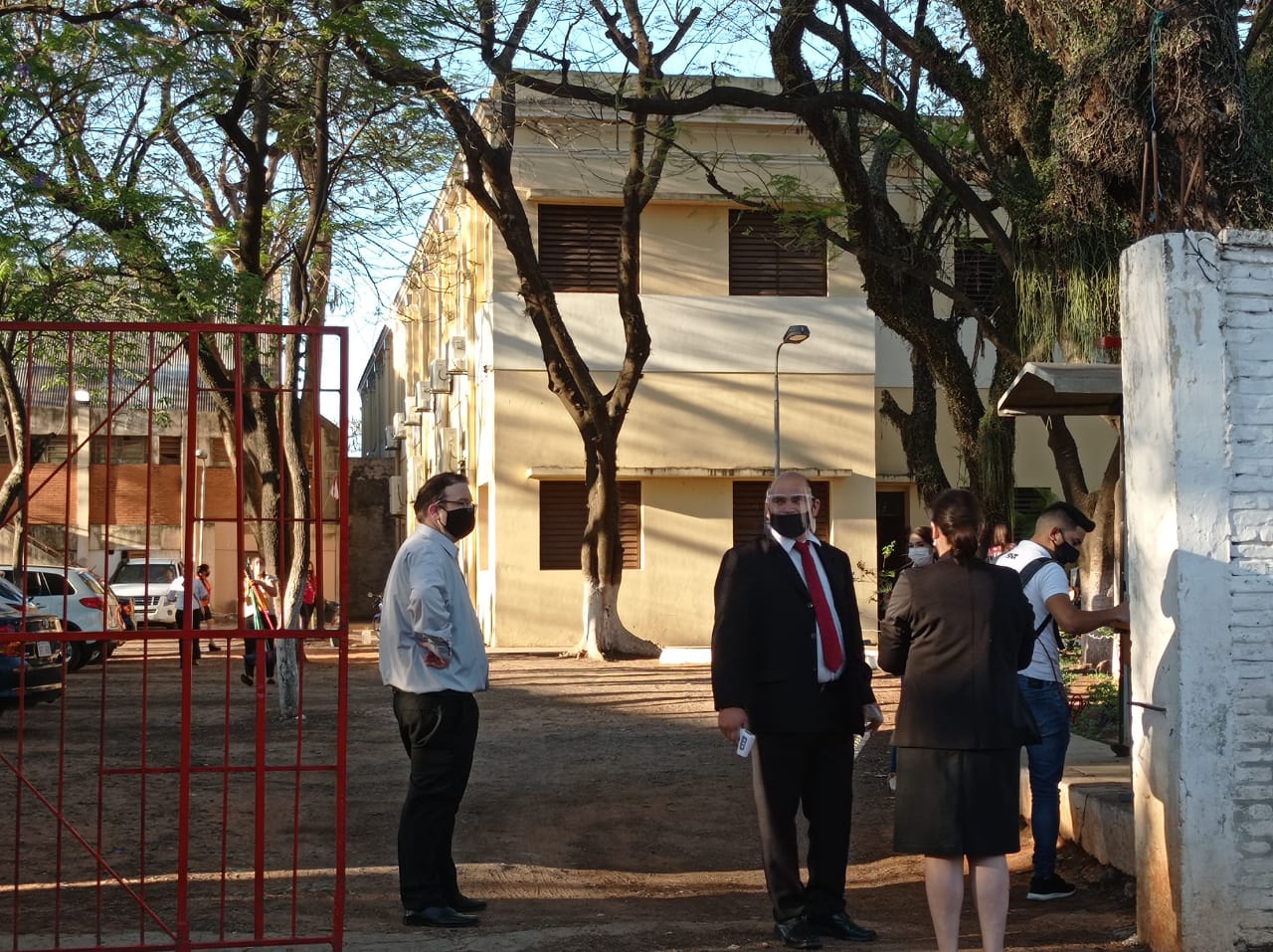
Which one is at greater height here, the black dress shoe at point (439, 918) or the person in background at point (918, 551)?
the person in background at point (918, 551)

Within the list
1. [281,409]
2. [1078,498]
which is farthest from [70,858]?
[1078,498]

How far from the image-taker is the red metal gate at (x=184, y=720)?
6.11m

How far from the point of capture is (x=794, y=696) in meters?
6.39

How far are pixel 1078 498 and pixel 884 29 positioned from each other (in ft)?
15.7

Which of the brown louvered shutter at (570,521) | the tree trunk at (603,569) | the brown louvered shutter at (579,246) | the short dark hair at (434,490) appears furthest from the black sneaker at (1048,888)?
the brown louvered shutter at (579,246)

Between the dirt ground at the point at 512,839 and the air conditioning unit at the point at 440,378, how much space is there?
49.8 ft

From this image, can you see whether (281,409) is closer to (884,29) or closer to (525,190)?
(884,29)

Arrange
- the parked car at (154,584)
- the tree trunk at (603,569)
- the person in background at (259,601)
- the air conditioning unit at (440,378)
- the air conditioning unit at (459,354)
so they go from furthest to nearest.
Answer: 1. the parked car at (154,584)
2. the air conditioning unit at (440,378)
3. the air conditioning unit at (459,354)
4. the tree trunk at (603,569)
5. the person in background at (259,601)

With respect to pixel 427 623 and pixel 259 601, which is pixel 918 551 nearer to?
pixel 427 623

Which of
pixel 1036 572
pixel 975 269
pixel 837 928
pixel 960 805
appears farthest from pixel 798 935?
pixel 975 269

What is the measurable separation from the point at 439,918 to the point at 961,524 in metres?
2.94

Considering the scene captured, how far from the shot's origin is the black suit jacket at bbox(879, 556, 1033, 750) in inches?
223

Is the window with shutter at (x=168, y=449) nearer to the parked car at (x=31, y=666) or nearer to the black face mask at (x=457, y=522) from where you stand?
the parked car at (x=31, y=666)

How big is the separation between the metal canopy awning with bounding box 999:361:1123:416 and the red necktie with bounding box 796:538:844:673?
5.83 feet
